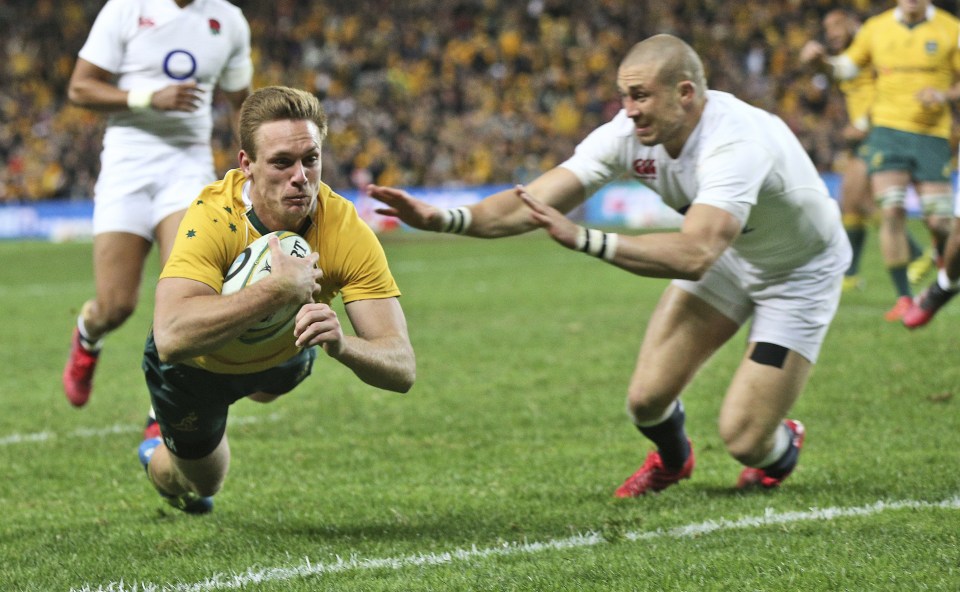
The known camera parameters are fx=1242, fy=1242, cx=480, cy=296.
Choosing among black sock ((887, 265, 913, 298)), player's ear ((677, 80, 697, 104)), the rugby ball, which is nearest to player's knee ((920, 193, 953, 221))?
black sock ((887, 265, 913, 298))

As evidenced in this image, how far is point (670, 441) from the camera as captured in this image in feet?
19.0

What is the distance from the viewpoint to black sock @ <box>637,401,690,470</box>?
19.0ft

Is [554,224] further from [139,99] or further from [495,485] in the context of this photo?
[139,99]

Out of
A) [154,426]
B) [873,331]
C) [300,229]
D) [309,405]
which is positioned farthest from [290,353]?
[873,331]

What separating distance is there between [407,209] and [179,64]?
8.58 ft

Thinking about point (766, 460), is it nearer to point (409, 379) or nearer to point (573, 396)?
point (409, 379)

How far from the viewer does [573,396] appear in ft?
27.4

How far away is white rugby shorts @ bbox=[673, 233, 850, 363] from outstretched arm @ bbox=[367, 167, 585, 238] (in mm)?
767

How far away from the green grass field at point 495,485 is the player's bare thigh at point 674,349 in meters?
0.46

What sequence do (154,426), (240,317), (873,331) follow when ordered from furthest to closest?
(873,331) < (154,426) < (240,317)

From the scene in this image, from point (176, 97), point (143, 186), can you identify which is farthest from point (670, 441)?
point (143, 186)

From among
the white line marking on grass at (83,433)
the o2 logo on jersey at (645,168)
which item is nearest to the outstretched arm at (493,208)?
the o2 logo on jersey at (645,168)

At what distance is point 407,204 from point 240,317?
3.98 ft

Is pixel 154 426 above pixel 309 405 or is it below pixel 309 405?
above
